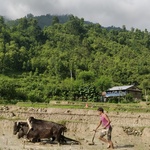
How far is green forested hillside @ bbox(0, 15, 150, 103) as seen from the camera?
74688 millimetres

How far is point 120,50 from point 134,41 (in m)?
20.5

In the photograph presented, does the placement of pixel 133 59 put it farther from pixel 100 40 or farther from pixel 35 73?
pixel 35 73

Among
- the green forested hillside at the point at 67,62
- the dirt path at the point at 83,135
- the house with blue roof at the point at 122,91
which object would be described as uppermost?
the green forested hillside at the point at 67,62

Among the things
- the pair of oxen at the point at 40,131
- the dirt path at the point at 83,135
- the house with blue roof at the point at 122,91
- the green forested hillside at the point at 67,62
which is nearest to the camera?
the dirt path at the point at 83,135

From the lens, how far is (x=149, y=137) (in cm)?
1984

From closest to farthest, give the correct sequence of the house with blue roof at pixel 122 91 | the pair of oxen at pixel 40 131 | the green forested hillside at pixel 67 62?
the pair of oxen at pixel 40 131 → the green forested hillside at pixel 67 62 → the house with blue roof at pixel 122 91

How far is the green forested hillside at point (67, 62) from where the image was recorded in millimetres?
74688

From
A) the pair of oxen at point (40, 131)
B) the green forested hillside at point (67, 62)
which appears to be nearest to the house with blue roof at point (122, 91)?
the green forested hillside at point (67, 62)

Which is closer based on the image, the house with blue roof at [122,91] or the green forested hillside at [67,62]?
the green forested hillside at [67,62]

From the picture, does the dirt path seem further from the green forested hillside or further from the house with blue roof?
the house with blue roof

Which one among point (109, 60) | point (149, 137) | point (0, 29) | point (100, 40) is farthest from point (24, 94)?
point (100, 40)

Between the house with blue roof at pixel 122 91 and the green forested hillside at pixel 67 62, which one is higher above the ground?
the green forested hillside at pixel 67 62

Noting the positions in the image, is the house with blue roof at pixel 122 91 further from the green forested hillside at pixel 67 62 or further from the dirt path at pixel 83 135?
the dirt path at pixel 83 135

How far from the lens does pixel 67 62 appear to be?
111062mm
